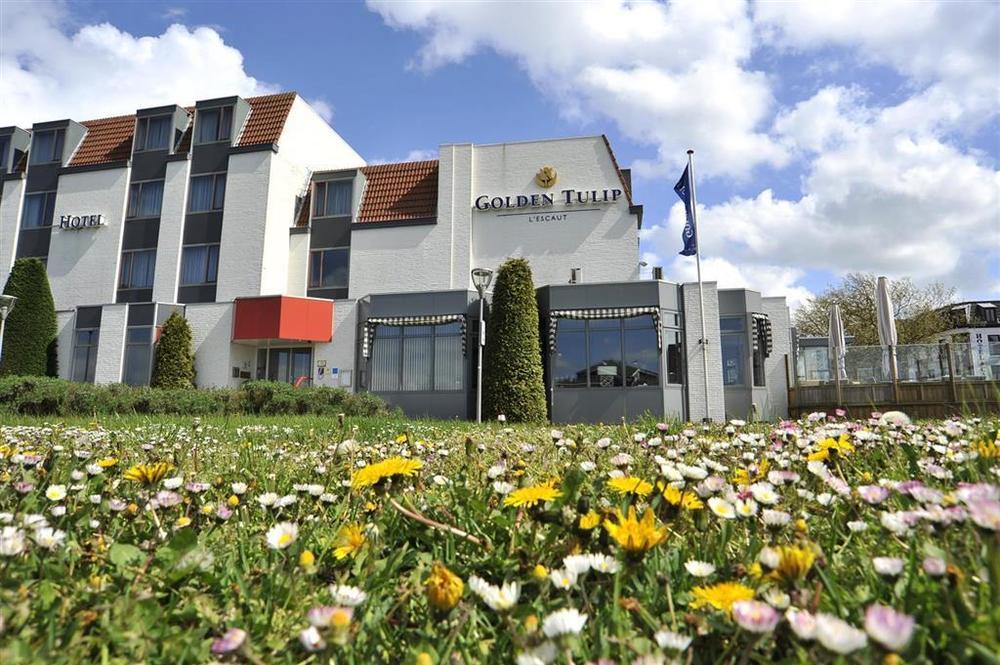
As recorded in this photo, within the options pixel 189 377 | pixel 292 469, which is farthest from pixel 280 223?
pixel 292 469

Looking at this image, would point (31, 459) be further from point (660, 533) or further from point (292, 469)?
point (660, 533)

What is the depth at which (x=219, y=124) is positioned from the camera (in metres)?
24.4

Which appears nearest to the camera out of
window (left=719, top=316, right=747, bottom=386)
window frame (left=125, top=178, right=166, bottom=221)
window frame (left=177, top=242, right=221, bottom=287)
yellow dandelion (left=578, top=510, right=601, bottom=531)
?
yellow dandelion (left=578, top=510, right=601, bottom=531)

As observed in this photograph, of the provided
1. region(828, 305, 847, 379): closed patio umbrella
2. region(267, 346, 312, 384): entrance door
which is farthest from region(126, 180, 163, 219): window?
region(828, 305, 847, 379): closed patio umbrella

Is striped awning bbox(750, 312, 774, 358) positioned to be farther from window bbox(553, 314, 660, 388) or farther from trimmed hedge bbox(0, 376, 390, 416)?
trimmed hedge bbox(0, 376, 390, 416)

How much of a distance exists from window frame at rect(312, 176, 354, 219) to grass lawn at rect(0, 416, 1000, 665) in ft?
74.1

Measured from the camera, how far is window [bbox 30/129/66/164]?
1038 inches

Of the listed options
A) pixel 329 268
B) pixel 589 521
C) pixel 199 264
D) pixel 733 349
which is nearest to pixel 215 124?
pixel 199 264

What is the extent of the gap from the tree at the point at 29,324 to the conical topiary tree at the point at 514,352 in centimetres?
1768

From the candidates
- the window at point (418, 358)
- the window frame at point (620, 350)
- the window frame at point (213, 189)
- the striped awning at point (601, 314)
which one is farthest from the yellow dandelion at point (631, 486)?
the window frame at point (213, 189)

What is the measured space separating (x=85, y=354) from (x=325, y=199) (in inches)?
428

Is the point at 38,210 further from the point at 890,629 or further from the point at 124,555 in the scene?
the point at 890,629

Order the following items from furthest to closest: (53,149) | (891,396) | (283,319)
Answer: (53,149), (283,319), (891,396)

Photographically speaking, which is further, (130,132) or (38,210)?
(130,132)
